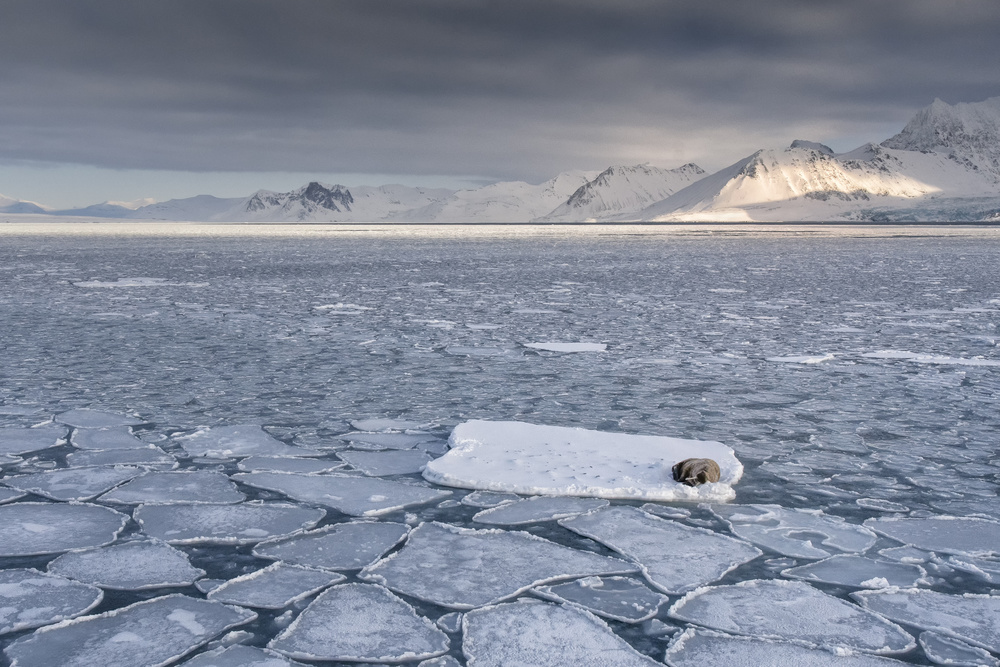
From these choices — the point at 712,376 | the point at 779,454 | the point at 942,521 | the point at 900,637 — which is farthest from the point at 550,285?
the point at 900,637

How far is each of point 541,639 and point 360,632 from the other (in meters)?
0.65

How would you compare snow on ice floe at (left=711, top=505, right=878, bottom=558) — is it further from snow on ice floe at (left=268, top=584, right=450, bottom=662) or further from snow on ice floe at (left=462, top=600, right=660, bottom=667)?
snow on ice floe at (left=268, top=584, right=450, bottom=662)

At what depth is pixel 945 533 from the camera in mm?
4055

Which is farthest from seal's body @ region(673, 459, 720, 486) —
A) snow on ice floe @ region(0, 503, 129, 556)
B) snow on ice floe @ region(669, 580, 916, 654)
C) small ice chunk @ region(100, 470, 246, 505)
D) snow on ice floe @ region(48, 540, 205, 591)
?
snow on ice floe @ region(0, 503, 129, 556)

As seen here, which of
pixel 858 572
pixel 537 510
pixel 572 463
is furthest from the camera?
pixel 572 463

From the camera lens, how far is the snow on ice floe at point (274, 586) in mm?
3311

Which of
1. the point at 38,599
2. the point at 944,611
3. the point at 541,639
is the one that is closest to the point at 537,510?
the point at 541,639

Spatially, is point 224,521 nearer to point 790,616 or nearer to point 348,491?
point 348,491

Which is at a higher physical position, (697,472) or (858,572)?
(697,472)

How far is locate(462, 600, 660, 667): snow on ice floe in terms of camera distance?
2.86m

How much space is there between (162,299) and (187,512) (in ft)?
37.0

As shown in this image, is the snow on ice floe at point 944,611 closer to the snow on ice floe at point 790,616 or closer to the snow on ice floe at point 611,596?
the snow on ice floe at point 790,616

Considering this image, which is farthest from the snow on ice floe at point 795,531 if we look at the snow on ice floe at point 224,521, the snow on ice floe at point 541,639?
the snow on ice floe at point 224,521

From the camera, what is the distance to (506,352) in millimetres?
9242
